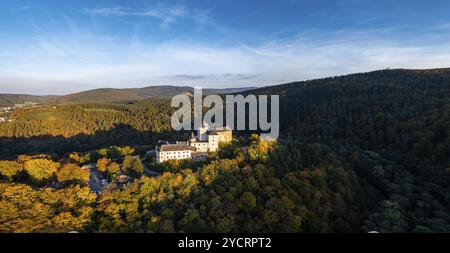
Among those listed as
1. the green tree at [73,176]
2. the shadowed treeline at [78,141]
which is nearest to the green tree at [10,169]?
the green tree at [73,176]

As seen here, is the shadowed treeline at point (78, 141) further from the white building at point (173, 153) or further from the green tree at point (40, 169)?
the green tree at point (40, 169)

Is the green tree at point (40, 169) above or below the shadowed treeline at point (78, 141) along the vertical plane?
above

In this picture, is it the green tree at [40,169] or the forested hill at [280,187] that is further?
the green tree at [40,169]

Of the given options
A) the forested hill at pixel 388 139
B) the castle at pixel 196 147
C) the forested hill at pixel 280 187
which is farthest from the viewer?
the castle at pixel 196 147

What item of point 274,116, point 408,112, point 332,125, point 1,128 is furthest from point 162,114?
point 408,112

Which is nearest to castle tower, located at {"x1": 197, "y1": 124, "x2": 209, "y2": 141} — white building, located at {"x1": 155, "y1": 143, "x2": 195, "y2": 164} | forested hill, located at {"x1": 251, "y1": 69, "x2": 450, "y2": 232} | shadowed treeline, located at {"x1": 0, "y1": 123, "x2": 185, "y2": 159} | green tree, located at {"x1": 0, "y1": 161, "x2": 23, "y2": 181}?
white building, located at {"x1": 155, "y1": 143, "x2": 195, "y2": 164}

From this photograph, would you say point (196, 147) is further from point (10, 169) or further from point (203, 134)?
point (10, 169)

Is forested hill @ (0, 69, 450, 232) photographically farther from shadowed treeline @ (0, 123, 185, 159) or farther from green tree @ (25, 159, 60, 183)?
shadowed treeline @ (0, 123, 185, 159)
